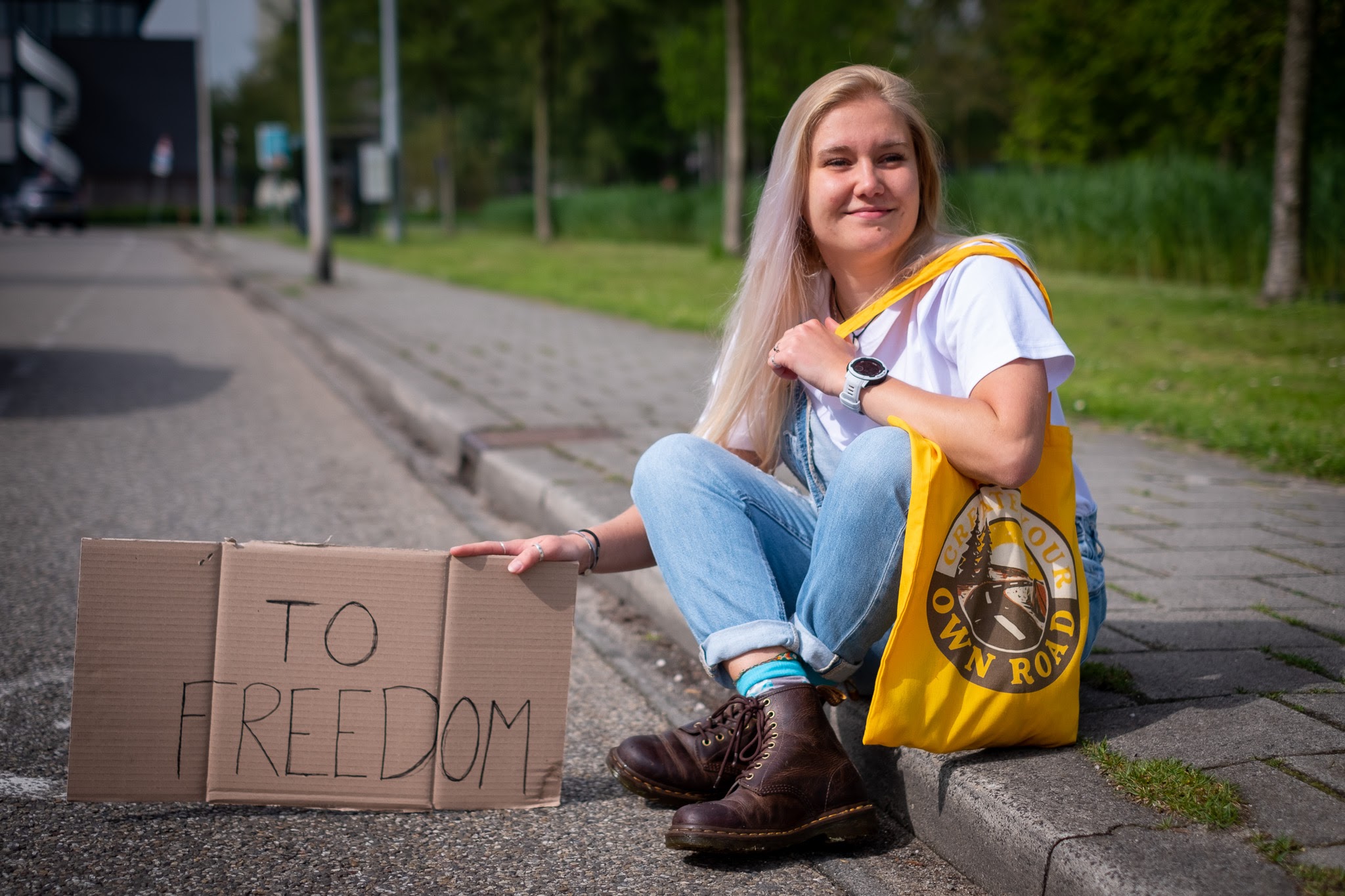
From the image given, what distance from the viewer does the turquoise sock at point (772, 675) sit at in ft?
7.02

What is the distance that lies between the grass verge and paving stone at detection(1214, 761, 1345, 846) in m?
1.48

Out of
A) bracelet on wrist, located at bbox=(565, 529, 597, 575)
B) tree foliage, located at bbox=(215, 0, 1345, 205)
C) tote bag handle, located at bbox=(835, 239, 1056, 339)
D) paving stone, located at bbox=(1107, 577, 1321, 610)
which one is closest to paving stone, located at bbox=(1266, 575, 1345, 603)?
paving stone, located at bbox=(1107, 577, 1321, 610)

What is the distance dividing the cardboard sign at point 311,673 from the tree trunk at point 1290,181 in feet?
35.8

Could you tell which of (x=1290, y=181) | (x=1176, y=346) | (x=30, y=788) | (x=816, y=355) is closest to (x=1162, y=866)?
(x=816, y=355)

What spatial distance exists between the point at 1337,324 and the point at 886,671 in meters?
9.17

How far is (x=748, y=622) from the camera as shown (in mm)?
2180

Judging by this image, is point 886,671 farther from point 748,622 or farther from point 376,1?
point 376,1

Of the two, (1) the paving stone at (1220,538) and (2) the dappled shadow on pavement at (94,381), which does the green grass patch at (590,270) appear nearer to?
(1) the paving stone at (1220,538)

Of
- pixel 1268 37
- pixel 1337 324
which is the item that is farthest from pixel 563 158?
pixel 1337 324

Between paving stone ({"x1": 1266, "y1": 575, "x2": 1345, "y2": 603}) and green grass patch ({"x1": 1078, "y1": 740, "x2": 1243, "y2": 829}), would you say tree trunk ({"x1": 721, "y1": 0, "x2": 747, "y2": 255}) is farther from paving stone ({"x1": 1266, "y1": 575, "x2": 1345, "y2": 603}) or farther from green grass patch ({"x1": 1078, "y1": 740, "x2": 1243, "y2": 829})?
green grass patch ({"x1": 1078, "y1": 740, "x2": 1243, "y2": 829})

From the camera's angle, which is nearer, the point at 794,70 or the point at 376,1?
the point at 794,70

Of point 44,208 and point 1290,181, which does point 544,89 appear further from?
point 1290,181

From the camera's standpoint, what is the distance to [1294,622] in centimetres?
290

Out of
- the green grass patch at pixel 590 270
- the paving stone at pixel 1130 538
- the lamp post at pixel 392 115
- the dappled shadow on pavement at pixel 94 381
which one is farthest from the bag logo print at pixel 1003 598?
the lamp post at pixel 392 115
